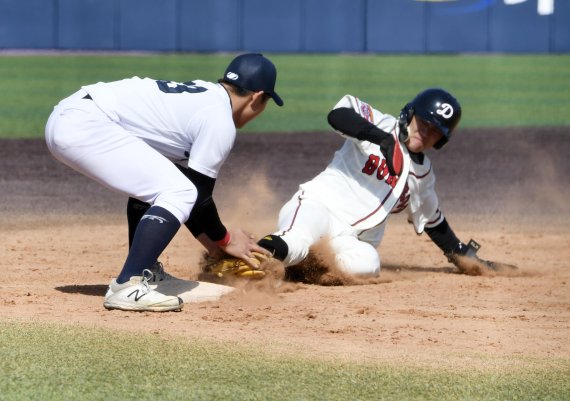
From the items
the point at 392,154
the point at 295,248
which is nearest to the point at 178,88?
the point at 295,248

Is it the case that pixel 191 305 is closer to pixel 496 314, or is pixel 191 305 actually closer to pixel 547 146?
pixel 496 314

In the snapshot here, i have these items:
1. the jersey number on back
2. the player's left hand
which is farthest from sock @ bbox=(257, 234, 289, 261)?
the jersey number on back

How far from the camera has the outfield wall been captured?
19.7 meters

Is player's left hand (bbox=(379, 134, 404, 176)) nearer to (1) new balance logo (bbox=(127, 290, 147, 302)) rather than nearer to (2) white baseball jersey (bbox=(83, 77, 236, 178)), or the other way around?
(2) white baseball jersey (bbox=(83, 77, 236, 178))

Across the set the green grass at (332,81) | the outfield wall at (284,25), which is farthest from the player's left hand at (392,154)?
the outfield wall at (284,25)

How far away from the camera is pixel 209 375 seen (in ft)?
11.8

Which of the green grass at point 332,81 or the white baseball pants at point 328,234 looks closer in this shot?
the white baseball pants at point 328,234

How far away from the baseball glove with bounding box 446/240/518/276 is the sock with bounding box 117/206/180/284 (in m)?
2.20

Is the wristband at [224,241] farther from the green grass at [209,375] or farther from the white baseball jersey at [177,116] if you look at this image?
the green grass at [209,375]

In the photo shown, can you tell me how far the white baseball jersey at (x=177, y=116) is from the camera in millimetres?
4641

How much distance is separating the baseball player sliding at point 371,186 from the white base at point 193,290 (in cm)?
58

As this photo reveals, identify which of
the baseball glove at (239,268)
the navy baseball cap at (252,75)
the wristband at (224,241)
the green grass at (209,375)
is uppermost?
the navy baseball cap at (252,75)

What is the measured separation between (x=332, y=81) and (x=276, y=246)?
14047 millimetres

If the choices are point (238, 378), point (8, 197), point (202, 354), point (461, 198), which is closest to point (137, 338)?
point (202, 354)
